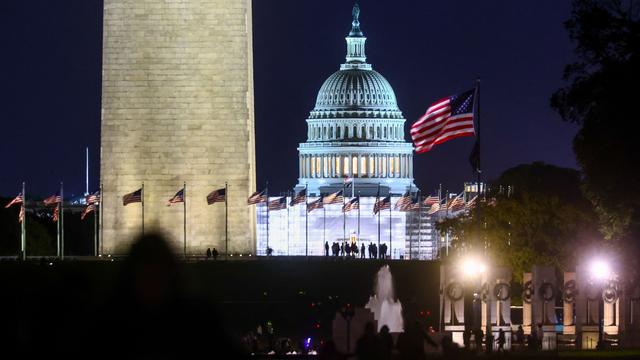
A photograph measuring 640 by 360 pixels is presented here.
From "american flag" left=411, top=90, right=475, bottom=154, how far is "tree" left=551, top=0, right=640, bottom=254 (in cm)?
269

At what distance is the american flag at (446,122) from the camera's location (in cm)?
3794

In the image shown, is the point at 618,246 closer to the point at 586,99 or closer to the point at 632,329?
the point at 632,329

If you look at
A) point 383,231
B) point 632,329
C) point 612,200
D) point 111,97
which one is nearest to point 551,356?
point 612,200

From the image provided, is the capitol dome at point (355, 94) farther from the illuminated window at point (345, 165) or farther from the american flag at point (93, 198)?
the american flag at point (93, 198)

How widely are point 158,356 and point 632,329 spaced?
32816 millimetres

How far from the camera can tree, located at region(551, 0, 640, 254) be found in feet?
104

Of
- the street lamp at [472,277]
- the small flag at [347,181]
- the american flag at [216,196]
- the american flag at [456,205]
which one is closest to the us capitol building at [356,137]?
the small flag at [347,181]

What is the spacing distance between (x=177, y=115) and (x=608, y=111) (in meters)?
36.7

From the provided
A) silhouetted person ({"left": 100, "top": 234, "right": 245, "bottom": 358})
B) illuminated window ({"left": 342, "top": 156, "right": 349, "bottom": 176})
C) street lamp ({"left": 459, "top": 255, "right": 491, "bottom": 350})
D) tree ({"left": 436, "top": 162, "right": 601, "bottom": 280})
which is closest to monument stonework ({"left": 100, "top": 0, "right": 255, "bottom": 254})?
tree ({"left": 436, "top": 162, "right": 601, "bottom": 280})

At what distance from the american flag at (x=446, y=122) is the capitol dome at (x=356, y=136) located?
393ft

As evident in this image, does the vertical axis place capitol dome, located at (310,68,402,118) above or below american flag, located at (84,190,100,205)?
above

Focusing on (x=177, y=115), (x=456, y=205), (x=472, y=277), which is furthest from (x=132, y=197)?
(x=472, y=277)

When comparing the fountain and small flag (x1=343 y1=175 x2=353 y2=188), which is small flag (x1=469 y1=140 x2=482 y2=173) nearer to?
the fountain

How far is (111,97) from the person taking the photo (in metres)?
66.7
